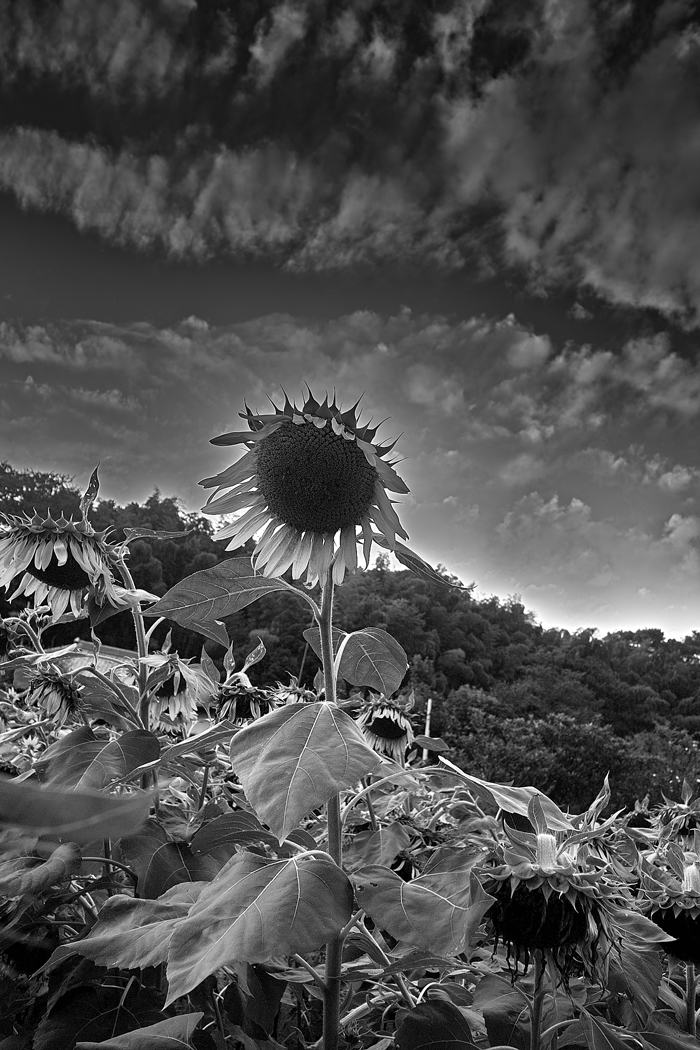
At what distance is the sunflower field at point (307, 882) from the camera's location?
951mm

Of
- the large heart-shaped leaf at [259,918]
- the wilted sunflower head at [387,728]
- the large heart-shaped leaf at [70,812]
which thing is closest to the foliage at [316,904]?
the large heart-shaped leaf at [259,918]

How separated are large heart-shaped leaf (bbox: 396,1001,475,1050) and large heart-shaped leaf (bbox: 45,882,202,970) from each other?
1.28 ft

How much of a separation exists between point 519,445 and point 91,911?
24799 millimetres

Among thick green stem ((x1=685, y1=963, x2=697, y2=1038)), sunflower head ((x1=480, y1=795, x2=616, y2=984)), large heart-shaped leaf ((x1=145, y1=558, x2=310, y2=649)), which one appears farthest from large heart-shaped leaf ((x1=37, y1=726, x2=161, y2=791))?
thick green stem ((x1=685, y1=963, x2=697, y2=1038))

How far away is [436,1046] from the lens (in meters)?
1.04

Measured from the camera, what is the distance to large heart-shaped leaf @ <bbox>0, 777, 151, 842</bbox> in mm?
144

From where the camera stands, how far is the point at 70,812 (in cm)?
15

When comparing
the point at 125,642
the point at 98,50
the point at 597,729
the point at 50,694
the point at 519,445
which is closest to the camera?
the point at 50,694

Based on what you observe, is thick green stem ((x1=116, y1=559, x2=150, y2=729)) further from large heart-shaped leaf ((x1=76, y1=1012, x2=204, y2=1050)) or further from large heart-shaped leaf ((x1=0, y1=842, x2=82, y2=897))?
large heart-shaped leaf ((x1=76, y1=1012, x2=204, y2=1050))

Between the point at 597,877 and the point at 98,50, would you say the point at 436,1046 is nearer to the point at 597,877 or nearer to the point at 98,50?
the point at 597,877

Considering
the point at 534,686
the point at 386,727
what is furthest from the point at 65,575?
the point at 534,686

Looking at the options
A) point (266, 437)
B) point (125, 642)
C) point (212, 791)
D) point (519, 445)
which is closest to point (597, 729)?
point (519, 445)

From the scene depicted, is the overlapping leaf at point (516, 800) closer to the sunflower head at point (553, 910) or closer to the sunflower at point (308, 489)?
the sunflower head at point (553, 910)

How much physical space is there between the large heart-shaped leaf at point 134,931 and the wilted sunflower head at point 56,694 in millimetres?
892
